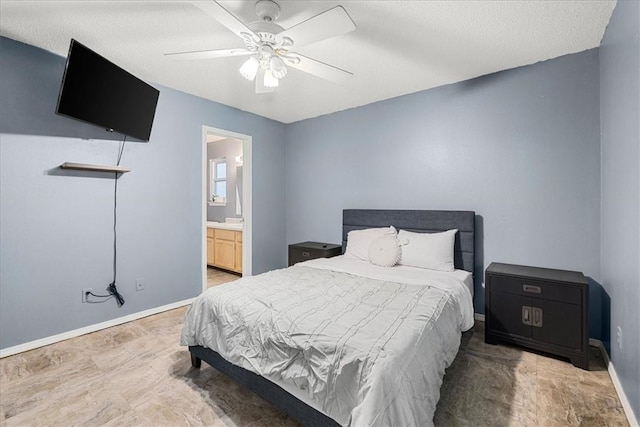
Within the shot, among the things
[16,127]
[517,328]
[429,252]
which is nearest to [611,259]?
[517,328]

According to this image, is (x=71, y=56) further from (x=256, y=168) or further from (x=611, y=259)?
(x=611, y=259)

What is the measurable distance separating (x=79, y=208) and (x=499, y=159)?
160 inches

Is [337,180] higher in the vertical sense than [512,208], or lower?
higher

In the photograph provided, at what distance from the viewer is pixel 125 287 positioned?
3.07m

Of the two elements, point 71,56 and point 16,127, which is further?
point 16,127

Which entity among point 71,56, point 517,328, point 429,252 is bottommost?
point 517,328

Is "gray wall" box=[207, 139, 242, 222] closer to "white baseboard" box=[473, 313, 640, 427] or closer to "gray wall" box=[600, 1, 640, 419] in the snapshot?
"gray wall" box=[600, 1, 640, 419]

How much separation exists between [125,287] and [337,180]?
2.83 m

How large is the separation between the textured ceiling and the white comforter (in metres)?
1.85

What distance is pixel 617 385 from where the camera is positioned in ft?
6.18

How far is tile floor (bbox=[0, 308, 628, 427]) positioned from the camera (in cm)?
167

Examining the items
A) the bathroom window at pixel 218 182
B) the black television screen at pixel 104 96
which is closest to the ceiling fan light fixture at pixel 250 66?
the black television screen at pixel 104 96

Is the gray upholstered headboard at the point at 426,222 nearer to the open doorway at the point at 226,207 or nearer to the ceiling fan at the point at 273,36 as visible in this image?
the open doorway at the point at 226,207

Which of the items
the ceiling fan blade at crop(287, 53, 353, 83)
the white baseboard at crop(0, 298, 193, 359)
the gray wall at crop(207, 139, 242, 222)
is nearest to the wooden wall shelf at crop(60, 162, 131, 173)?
the white baseboard at crop(0, 298, 193, 359)
